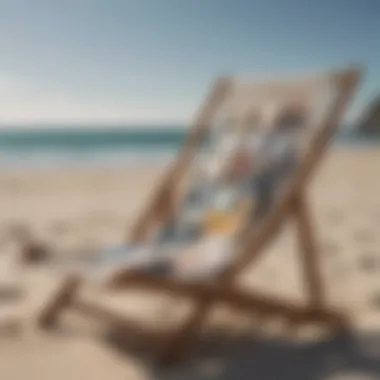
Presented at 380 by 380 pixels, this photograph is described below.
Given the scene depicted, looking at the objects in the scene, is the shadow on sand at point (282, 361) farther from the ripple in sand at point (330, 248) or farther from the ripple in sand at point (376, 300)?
the ripple in sand at point (330, 248)

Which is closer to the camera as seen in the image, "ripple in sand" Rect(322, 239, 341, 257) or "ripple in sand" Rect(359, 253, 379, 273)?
"ripple in sand" Rect(359, 253, 379, 273)

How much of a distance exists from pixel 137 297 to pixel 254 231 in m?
0.70

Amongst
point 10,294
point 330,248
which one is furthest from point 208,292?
point 330,248

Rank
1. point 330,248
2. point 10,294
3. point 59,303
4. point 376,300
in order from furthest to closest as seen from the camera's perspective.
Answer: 1. point 330,248
2. point 10,294
3. point 376,300
4. point 59,303

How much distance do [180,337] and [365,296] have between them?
84 centimetres

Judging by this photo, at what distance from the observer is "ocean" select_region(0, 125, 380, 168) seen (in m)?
11.7

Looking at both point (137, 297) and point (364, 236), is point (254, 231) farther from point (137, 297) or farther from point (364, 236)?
point (364, 236)

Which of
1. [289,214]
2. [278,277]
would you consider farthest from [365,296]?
[289,214]

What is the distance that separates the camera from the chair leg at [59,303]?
227 centimetres

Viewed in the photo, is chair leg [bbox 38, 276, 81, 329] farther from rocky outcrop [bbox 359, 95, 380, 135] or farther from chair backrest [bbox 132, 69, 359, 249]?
rocky outcrop [bbox 359, 95, 380, 135]

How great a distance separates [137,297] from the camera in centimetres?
260

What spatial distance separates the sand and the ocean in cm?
512

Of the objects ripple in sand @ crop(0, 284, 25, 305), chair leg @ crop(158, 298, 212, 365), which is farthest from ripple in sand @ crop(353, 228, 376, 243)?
chair leg @ crop(158, 298, 212, 365)

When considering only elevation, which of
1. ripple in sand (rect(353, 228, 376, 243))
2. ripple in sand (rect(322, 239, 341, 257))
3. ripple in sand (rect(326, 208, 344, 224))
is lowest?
ripple in sand (rect(322, 239, 341, 257))
